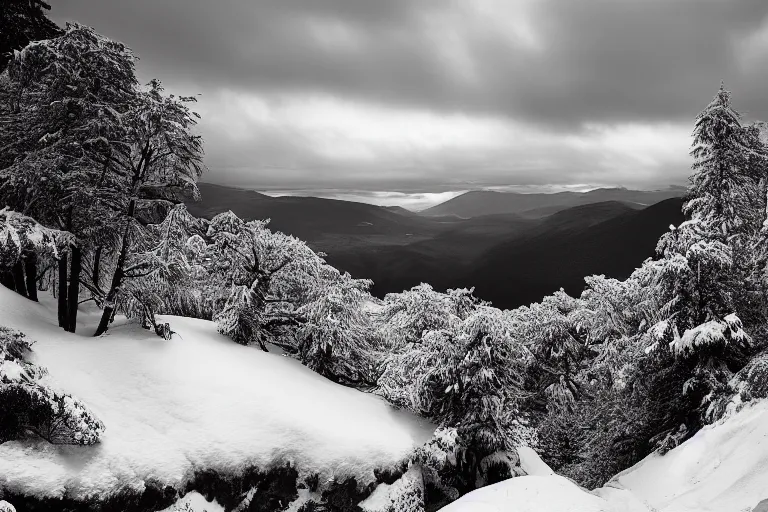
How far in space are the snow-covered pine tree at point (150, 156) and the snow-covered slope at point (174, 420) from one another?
170cm

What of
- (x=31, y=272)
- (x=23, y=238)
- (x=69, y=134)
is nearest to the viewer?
(x=23, y=238)

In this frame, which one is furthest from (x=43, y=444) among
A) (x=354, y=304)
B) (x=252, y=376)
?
(x=354, y=304)

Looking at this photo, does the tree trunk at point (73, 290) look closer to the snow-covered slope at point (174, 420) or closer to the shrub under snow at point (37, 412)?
the snow-covered slope at point (174, 420)

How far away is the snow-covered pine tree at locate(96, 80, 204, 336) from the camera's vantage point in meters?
10.9

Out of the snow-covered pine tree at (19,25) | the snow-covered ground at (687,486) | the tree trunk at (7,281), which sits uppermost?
the snow-covered pine tree at (19,25)

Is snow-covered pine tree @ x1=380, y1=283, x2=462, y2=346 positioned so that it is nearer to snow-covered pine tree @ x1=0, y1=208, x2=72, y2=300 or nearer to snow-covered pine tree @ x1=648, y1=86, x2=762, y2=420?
snow-covered pine tree @ x1=648, y1=86, x2=762, y2=420

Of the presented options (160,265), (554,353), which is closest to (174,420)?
(160,265)

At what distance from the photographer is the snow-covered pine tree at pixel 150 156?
35.9ft

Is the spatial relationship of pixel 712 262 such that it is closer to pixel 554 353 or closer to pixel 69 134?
pixel 554 353

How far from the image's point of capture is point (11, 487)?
7809 millimetres

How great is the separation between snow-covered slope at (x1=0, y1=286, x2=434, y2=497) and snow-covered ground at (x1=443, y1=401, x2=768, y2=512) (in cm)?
358

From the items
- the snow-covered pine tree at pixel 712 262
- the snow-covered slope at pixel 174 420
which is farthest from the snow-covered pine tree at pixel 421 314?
the snow-covered pine tree at pixel 712 262

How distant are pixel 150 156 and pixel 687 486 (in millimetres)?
16478

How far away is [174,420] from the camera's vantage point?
1002cm
